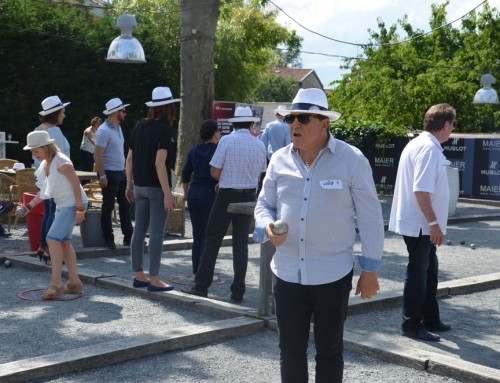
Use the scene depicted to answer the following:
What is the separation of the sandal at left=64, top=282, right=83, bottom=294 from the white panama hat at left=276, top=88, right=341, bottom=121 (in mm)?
4246

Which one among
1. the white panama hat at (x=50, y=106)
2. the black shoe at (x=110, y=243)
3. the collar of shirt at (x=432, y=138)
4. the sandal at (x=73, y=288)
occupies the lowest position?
the sandal at (x=73, y=288)

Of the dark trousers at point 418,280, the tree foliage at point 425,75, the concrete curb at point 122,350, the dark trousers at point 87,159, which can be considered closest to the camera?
the concrete curb at point 122,350

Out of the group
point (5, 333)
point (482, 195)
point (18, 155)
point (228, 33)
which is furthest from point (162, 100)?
point (228, 33)

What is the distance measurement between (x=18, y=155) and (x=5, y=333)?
1418cm

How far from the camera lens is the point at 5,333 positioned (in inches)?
255

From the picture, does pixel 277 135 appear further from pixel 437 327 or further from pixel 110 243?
pixel 437 327

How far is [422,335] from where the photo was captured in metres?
6.53

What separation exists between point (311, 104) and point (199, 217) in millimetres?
4138

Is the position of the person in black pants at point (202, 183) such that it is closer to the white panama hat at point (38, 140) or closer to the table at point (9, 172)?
the white panama hat at point (38, 140)

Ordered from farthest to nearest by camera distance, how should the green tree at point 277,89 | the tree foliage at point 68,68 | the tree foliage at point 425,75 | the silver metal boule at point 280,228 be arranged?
the green tree at point 277,89 → the tree foliage at point 425,75 → the tree foliage at point 68,68 → the silver metal boule at point 280,228

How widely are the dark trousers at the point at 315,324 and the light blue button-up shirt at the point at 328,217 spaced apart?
62 mm

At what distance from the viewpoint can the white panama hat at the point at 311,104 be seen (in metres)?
4.23

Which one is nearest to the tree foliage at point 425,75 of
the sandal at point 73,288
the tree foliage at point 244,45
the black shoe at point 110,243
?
the tree foliage at point 244,45

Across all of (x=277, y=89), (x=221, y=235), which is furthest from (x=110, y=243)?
(x=277, y=89)
